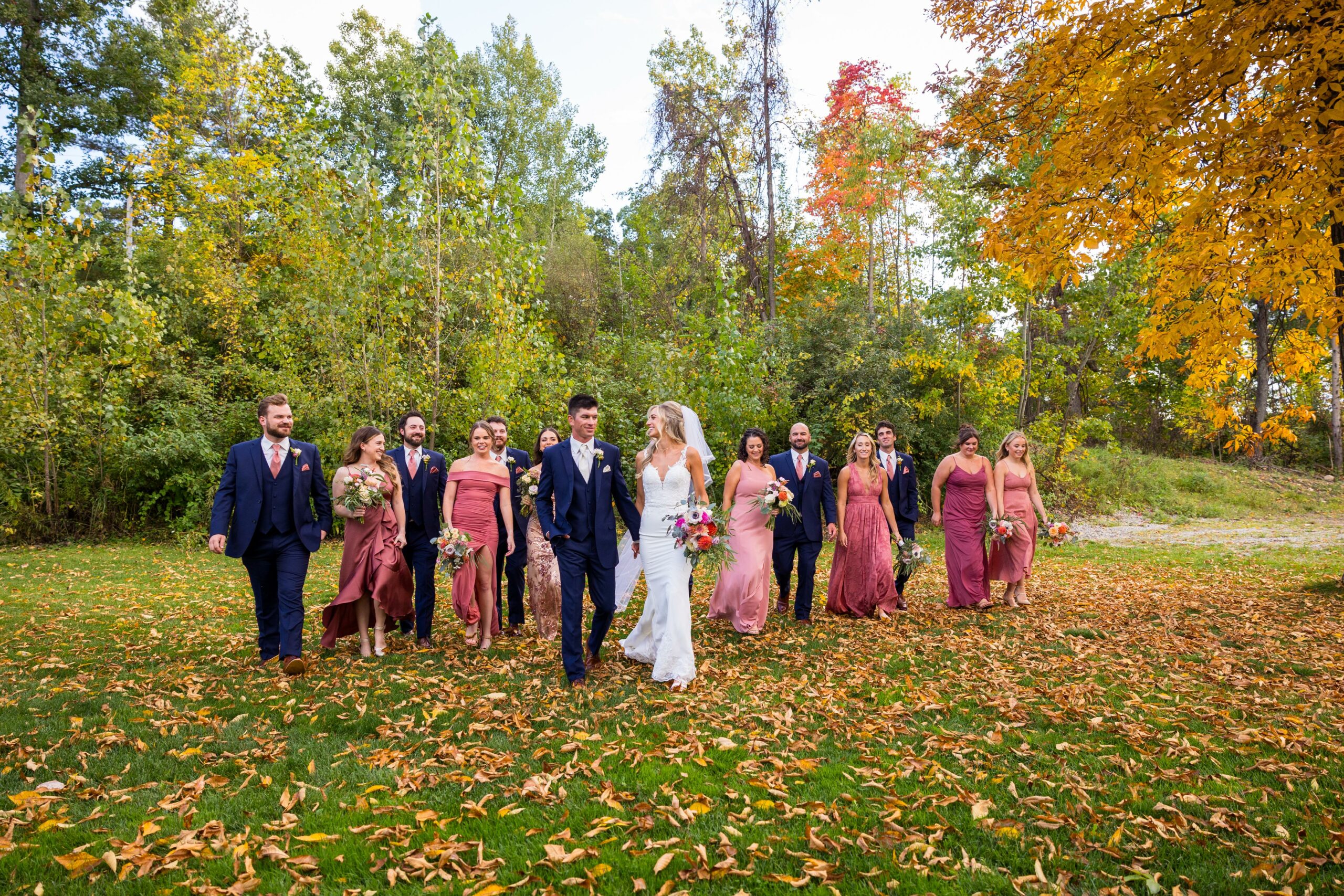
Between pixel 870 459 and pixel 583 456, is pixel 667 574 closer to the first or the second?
pixel 583 456

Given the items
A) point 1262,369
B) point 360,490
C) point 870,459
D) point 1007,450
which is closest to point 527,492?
point 360,490

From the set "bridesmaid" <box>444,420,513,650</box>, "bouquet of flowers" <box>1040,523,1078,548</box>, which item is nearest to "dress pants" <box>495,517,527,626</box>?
"bridesmaid" <box>444,420,513,650</box>

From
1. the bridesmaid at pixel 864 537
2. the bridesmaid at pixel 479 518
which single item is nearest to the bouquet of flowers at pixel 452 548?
the bridesmaid at pixel 479 518

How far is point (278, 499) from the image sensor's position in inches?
272

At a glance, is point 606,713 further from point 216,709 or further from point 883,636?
point 883,636

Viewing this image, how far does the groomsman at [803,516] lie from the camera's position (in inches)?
359

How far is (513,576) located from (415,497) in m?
1.44

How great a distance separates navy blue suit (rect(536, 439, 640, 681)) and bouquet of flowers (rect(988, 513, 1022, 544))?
16.8 feet

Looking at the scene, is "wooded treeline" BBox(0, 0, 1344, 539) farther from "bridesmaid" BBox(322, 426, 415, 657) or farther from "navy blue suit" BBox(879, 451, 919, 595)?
"bridesmaid" BBox(322, 426, 415, 657)

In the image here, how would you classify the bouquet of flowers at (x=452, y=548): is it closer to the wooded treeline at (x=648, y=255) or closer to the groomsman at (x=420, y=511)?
the groomsman at (x=420, y=511)

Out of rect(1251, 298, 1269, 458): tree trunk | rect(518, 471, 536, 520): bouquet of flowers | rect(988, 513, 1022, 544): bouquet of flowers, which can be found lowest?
rect(988, 513, 1022, 544): bouquet of flowers

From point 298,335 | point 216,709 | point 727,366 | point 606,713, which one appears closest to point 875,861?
point 606,713

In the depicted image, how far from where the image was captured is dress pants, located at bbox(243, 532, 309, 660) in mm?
6863

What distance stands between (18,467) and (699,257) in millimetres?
17428
